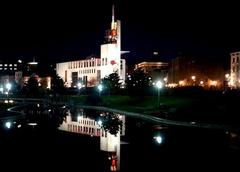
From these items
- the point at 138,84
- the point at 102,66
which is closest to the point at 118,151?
the point at 138,84

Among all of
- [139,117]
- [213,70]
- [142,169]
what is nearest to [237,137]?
[142,169]

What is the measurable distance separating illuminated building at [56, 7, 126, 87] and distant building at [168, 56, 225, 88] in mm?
21254

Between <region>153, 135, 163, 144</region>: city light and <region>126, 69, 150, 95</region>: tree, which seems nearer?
Answer: <region>153, 135, 163, 144</region>: city light

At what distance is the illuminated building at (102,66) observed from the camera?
449 feet

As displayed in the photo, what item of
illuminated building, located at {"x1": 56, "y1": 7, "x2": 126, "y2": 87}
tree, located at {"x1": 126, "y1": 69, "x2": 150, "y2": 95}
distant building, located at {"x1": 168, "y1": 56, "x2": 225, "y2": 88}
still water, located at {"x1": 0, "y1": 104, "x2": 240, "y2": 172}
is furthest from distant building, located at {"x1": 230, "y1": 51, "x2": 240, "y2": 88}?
still water, located at {"x1": 0, "y1": 104, "x2": 240, "y2": 172}

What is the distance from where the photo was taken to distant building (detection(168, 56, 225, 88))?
12875cm

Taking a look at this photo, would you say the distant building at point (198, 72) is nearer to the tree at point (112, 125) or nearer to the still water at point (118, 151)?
the tree at point (112, 125)

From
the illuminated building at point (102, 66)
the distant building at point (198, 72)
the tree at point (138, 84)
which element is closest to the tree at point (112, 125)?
the tree at point (138, 84)

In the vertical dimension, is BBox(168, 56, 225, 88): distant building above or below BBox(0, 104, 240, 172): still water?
above

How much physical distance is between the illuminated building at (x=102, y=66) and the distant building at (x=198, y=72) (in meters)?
21.3

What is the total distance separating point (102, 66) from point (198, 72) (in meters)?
35.6

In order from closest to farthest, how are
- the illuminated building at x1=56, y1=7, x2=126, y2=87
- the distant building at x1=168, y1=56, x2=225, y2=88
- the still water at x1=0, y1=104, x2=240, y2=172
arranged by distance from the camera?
the still water at x1=0, y1=104, x2=240, y2=172, the distant building at x1=168, y1=56, x2=225, y2=88, the illuminated building at x1=56, y1=7, x2=126, y2=87

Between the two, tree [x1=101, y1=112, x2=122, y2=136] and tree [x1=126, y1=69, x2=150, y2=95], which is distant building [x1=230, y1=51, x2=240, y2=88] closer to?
tree [x1=126, y1=69, x2=150, y2=95]

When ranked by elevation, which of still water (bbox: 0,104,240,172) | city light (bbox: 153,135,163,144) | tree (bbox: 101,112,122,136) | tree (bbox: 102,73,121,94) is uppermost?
tree (bbox: 102,73,121,94)
